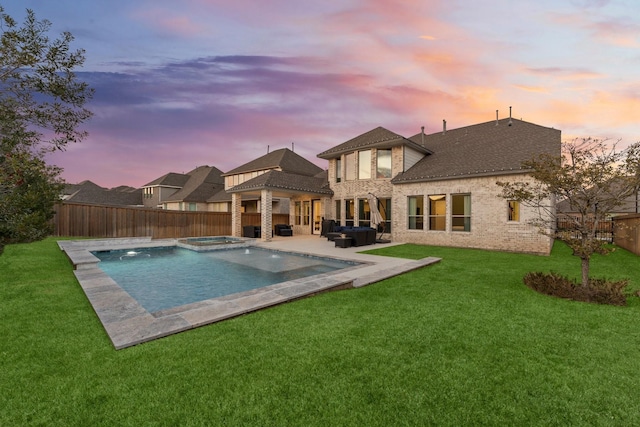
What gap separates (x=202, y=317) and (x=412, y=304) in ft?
12.5

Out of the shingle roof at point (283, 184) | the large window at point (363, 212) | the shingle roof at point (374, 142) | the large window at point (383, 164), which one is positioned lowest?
the large window at point (363, 212)

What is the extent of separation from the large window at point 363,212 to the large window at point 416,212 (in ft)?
10.1

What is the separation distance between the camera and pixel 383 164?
18.4 metres

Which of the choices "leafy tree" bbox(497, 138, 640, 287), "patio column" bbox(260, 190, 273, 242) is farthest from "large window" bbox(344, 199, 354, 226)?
"leafy tree" bbox(497, 138, 640, 287)

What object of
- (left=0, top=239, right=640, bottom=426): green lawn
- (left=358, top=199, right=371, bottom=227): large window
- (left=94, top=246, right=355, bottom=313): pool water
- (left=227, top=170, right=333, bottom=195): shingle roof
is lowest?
(left=94, top=246, right=355, bottom=313): pool water

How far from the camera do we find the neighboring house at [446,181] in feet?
45.0

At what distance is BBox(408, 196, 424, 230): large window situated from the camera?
54.3 feet

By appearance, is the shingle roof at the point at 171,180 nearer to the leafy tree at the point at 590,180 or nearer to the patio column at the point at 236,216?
the patio column at the point at 236,216

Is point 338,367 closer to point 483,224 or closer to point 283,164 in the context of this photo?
point 483,224

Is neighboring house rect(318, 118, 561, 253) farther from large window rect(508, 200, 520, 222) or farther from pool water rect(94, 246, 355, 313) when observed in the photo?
pool water rect(94, 246, 355, 313)

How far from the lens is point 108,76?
45.5 feet

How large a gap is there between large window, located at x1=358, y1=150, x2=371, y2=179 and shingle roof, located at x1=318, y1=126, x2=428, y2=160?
599 millimetres

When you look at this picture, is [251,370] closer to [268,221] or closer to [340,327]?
[340,327]

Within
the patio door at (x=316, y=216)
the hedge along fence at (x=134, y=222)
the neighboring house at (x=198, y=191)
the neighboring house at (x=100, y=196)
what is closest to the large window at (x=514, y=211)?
the patio door at (x=316, y=216)
